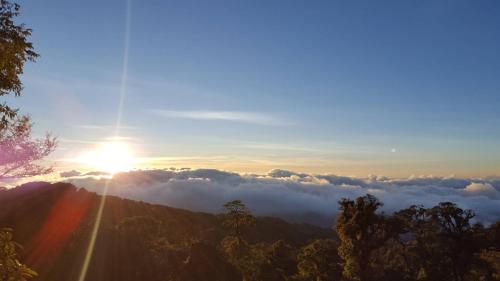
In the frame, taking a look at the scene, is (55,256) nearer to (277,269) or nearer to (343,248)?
(343,248)

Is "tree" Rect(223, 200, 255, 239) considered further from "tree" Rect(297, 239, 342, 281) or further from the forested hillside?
"tree" Rect(297, 239, 342, 281)

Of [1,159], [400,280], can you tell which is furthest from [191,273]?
[1,159]

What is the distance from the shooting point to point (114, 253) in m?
55.9

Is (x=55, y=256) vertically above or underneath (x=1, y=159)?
underneath

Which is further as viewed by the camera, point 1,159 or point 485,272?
point 485,272

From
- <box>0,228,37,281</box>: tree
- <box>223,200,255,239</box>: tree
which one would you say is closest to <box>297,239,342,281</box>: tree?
<box>223,200,255,239</box>: tree

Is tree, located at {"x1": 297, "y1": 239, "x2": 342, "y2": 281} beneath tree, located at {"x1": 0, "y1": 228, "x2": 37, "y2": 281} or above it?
beneath

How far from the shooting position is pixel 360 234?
67.2 metres

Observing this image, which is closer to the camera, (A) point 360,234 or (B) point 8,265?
(B) point 8,265

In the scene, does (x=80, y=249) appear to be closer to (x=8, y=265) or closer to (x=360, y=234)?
A: (x=360, y=234)

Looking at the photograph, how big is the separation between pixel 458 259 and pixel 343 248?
21760 millimetres

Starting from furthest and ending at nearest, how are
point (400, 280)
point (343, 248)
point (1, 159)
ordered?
point (400, 280) < point (343, 248) < point (1, 159)

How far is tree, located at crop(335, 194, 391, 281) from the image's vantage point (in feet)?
221

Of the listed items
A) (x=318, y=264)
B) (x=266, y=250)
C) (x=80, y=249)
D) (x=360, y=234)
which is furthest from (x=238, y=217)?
(x=80, y=249)
